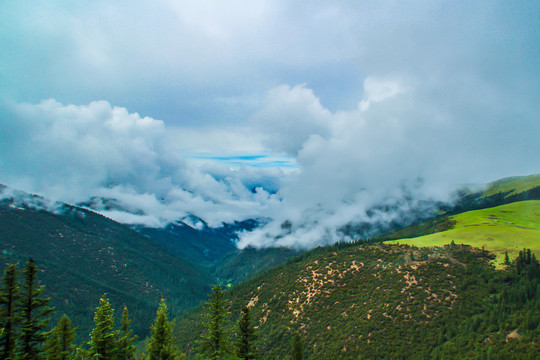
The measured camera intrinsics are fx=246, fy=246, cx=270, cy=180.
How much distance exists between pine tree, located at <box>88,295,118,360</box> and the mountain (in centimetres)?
9251

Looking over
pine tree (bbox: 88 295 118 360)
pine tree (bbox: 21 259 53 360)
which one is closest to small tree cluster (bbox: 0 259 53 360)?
pine tree (bbox: 21 259 53 360)

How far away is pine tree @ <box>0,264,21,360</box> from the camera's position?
24156mm

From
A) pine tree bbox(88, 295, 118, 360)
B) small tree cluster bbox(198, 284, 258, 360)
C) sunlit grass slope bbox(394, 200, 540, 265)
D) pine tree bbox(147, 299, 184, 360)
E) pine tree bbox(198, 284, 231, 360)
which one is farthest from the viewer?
sunlit grass slope bbox(394, 200, 540, 265)

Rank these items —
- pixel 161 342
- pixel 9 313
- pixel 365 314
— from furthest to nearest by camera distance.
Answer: pixel 365 314, pixel 161 342, pixel 9 313

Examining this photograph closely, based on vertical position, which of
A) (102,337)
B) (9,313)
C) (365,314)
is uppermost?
(9,313)

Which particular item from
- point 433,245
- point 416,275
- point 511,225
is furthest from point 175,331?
point 511,225

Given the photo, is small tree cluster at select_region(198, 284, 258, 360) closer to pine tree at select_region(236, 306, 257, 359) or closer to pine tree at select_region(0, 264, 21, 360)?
pine tree at select_region(236, 306, 257, 359)

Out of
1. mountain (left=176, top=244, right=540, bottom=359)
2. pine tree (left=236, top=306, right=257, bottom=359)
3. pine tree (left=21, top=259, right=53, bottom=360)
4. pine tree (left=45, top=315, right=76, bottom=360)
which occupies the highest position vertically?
pine tree (left=21, top=259, right=53, bottom=360)

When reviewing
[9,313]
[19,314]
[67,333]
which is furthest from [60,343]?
[9,313]

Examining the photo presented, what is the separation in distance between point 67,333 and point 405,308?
12791 cm

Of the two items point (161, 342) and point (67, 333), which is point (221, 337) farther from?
point (67, 333)

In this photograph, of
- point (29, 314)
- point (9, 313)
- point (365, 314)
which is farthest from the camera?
point (365, 314)

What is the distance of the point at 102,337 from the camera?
2747cm

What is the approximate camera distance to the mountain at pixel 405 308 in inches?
3563
